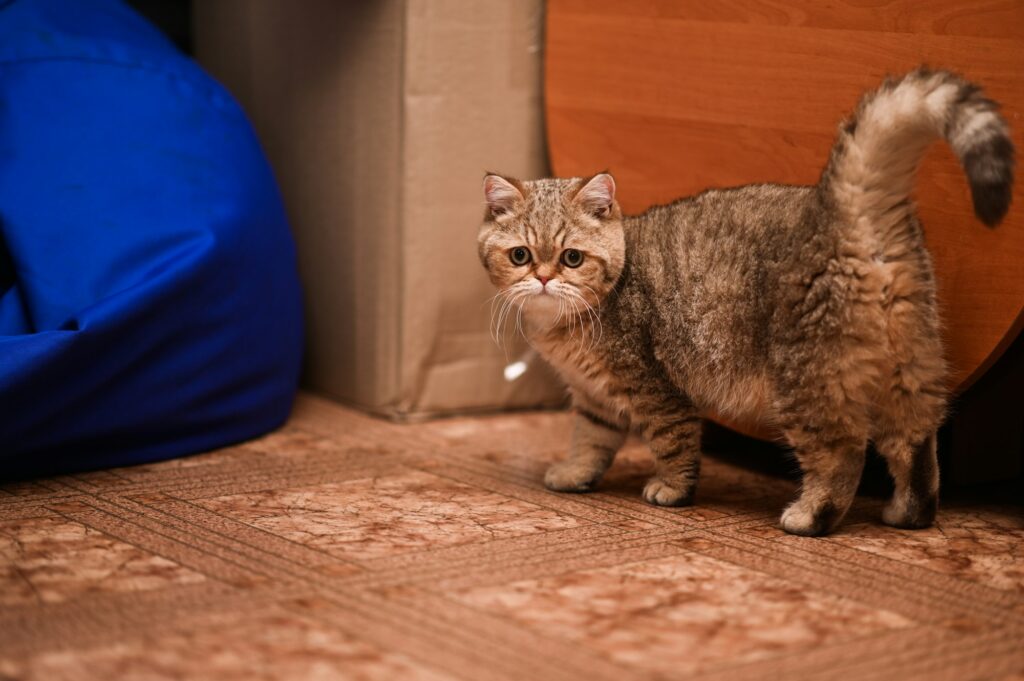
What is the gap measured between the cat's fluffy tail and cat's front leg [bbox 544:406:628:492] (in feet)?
2.00

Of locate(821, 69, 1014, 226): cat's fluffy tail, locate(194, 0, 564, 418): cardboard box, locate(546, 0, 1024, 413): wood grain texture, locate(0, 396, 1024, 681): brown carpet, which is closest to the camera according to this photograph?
locate(0, 396, 1024, 681): brown carpet

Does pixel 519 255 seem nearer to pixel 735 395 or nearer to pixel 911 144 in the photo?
pixel 735 395

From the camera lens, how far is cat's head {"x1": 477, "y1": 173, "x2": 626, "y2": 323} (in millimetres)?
2070

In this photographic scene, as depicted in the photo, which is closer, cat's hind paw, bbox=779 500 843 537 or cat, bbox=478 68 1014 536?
cat, bbox=478 68 1014 536

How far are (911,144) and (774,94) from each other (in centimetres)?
46

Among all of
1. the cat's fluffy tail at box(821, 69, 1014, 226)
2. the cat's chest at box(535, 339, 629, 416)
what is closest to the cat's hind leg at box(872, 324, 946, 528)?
the cat's fluffy tail at box(821, 69, 1014, 226)

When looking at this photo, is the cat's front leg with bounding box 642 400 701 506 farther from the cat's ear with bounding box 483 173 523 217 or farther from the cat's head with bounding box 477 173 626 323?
the cat's ear with bounding box 483 173 523 217

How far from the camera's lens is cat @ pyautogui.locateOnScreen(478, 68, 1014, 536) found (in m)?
1.81

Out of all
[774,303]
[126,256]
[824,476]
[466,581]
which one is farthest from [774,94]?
[126,256]

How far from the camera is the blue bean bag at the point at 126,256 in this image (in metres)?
2.13

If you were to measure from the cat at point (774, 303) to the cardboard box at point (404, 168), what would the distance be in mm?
505

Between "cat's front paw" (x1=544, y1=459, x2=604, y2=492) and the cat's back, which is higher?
the cat's back

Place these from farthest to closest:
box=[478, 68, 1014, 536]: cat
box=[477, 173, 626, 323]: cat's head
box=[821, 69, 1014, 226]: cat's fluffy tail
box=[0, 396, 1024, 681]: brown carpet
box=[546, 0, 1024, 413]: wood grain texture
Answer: box=[477, 173, 626, 323]: cat's head
box=[546, 0, 1024, 413]: wood grain texture
box=[478, 68, 1014, 536]: cat
box=[821, 69, 1014, 226]: cat's fluffy tail
box=[0, 396, 1024, 681]: brown carpet

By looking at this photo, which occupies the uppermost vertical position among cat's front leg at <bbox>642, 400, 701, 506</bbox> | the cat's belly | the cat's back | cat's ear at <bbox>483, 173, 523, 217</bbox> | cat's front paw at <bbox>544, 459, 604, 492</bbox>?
cat's ear at <bbox>483, 173, 523, 217</bbox>
